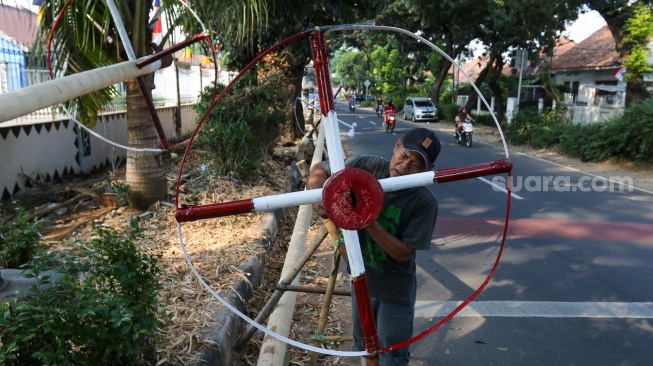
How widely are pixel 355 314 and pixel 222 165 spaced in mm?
5136

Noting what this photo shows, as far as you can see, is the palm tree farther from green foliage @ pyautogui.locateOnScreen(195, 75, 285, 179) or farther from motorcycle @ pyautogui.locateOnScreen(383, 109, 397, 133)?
motorcycle @ pyautogui.locateOnScreen(383, 109, 397, 133)

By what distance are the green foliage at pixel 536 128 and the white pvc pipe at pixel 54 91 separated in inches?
671

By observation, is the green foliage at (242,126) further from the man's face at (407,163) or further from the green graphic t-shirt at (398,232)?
the man's face at (407,163)

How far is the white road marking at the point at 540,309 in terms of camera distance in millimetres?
4680

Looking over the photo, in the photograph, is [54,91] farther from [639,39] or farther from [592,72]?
[592,72]

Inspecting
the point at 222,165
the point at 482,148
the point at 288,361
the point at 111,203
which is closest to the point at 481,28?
the point at 482,148

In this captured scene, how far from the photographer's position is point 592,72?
2795cm

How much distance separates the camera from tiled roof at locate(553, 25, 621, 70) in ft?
85.5

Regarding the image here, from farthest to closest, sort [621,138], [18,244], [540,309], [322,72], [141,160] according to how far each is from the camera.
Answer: [621,138], [141,160], [540,309], [18,244], [322,72]

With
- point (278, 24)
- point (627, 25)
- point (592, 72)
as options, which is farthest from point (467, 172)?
point (592, 72)

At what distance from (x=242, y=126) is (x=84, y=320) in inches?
230

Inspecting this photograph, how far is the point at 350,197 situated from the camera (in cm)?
163

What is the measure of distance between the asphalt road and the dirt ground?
1038 mm

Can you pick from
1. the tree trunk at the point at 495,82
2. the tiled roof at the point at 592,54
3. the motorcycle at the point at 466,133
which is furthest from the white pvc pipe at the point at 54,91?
the tiled roof at the point at 592,54
